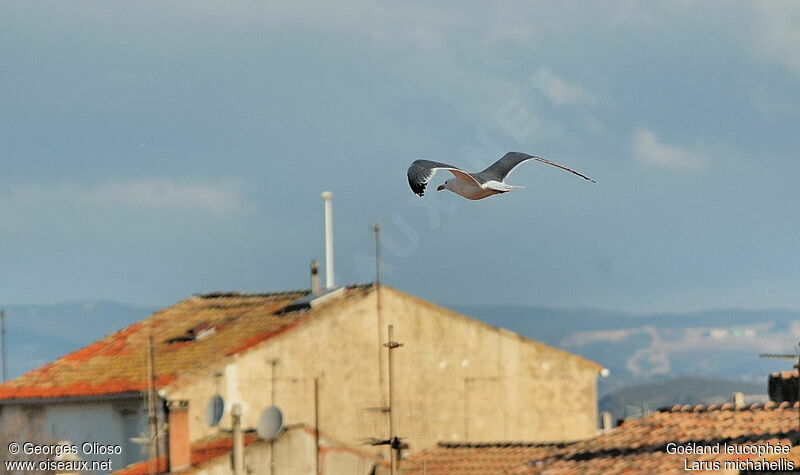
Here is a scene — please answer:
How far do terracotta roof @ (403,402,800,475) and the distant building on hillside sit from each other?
234 inches

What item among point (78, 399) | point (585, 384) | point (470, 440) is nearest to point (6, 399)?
point (78, 399)

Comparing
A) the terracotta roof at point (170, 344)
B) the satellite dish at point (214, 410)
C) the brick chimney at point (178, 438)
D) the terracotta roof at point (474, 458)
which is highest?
the terracotta roof at point (170, 344)

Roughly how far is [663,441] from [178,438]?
32.8 feet

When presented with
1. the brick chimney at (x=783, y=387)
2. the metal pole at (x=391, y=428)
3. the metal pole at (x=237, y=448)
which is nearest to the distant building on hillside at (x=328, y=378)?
the metal pole at (x=391, y=428)

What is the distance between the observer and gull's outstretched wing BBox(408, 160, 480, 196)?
1978 cm

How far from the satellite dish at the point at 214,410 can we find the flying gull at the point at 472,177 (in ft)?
Answer: 67.8

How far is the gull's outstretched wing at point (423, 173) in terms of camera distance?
64.9 feet

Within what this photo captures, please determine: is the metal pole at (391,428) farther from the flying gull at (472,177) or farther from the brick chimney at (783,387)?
the flying gull at (472,177)

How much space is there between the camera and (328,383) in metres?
44.6

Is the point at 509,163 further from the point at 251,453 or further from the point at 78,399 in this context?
the point at 78,399

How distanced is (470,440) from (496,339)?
2.76 m

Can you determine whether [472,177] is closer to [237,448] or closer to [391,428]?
[237,448]

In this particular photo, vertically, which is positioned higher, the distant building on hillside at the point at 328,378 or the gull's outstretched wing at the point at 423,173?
the gull's outstretched wing at the point at 423,173

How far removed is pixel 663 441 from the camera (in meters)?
34.3
